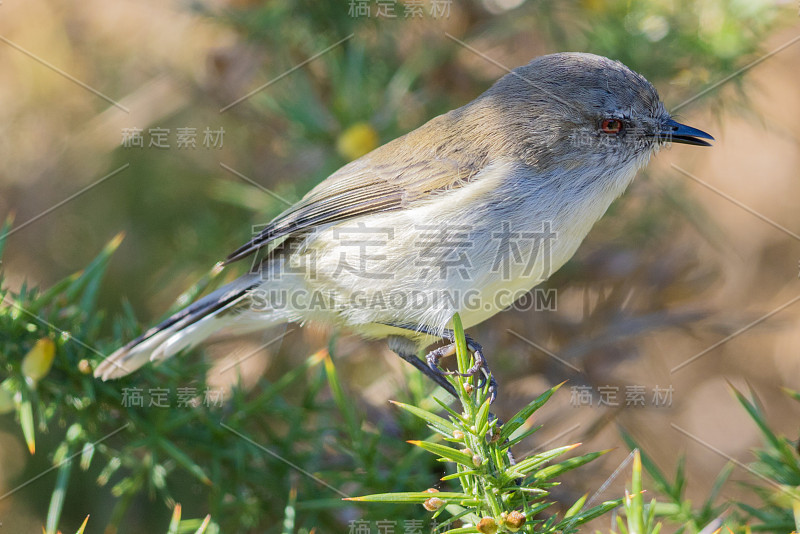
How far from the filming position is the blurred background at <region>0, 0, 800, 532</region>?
3268 mm

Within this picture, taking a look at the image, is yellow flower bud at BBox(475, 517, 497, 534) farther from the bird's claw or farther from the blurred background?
the blurred background

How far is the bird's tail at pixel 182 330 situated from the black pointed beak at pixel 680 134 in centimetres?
188

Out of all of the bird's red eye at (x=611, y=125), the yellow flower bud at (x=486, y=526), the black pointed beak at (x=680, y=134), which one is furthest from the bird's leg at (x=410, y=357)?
the yellow flower bud at (x=486, y=526)

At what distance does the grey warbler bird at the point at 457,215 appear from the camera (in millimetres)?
2602

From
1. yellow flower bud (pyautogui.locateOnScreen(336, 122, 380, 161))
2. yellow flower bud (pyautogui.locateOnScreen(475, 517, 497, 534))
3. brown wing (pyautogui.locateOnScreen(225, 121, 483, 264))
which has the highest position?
yellow flower bud (pyautogui.locateOnScreen(336, 122, 380, 161))

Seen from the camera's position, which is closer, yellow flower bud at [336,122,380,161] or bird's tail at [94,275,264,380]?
bird's tail at [94,275,264,380]

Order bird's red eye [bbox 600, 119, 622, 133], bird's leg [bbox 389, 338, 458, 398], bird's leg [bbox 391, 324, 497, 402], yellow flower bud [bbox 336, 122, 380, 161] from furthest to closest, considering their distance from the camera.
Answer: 1. yellow flower bud [bbox 336, 122, 380, 161]
2. bird's leg [bbox 389, 338, 458, 398]
3. bird's red eye [bbox 600, 119, 622, 133]
4. bird's leg [bbox 391, 324, 497, 402]

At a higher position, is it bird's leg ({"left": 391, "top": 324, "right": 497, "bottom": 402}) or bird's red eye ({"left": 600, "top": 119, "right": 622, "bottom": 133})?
bird's red eye ({"left": 600, "top": 119, "right": 622, "bottom": 133})

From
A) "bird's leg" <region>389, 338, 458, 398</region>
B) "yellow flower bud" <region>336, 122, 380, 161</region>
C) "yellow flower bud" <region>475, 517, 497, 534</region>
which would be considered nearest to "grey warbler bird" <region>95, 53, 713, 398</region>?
"bird's leg" <region>389, 338, 458, 398</region>

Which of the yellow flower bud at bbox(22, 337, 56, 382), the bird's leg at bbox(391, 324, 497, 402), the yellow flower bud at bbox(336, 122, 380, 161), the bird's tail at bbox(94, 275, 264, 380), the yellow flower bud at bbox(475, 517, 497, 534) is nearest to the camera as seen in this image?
the yellow flower bud at bbox(475, 517, 497, 534)

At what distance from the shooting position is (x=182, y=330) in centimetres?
298

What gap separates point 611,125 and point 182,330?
1.98 m

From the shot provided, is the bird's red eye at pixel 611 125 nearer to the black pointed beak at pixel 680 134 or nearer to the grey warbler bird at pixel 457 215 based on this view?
the grey warbler bird at pixel 457 215

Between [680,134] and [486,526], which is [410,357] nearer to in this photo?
[680,134]
